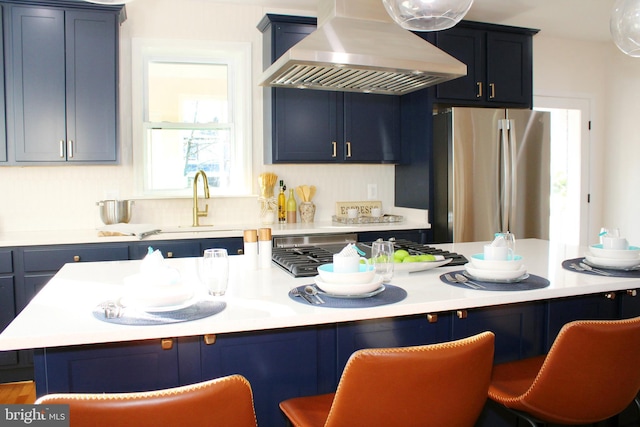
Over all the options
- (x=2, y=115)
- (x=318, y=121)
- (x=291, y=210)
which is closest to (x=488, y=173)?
(x=318, y=121)

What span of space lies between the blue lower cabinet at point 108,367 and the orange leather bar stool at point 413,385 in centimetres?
57

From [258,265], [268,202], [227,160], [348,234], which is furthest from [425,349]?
[227,160]

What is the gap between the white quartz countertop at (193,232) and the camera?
337cm

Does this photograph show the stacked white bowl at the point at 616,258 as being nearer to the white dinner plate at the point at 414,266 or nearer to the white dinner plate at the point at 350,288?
the white dinner plate at the point at 414,266

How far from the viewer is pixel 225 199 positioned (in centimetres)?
432

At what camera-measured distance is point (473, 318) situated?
1.94m

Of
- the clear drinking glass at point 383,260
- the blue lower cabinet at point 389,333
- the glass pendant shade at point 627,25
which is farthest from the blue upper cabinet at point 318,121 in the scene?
the blue lower cabinet at point 389,333

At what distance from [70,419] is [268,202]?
339 cm

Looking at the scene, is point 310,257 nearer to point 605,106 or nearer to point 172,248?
point 172,248

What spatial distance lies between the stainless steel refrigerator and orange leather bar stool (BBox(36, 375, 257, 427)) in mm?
3271

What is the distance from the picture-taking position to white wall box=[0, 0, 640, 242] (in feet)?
12.8

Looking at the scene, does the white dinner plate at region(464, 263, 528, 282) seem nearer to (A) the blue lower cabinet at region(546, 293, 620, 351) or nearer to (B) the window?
(A) the blue lower cabinet at region(546, 293, 620, 351)

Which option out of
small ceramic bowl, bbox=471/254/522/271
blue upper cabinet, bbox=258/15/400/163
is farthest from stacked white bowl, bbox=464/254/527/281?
blue upper cabinet, bbox=258/15/400/163

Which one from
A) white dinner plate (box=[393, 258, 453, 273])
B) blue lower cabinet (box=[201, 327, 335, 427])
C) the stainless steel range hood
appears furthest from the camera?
the stainless steel range hood
